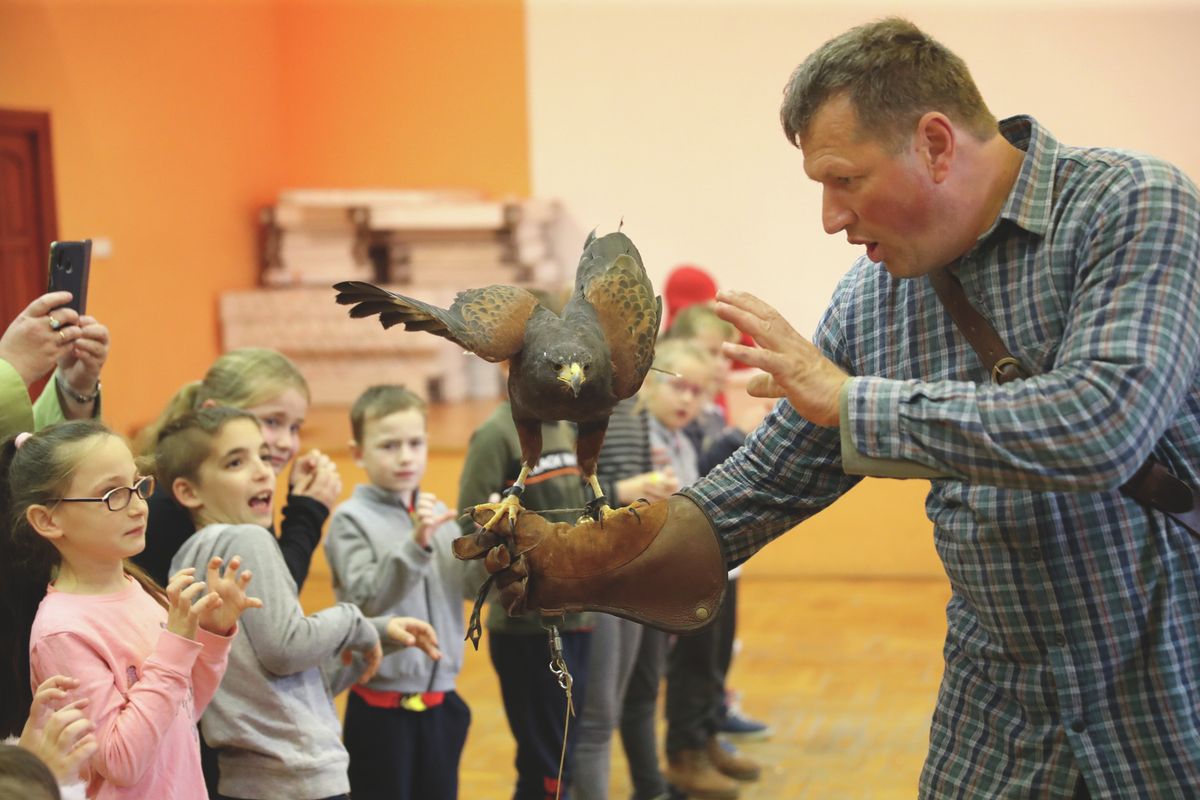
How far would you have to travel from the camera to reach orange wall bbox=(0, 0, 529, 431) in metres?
6.64

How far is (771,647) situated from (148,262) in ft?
14.0

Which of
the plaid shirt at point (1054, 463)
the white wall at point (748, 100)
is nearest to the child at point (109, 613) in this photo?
the plaid shirt at point (1054, 463)

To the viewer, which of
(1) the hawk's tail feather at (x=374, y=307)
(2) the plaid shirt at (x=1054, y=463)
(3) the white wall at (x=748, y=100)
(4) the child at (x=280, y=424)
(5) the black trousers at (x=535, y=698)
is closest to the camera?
(2) the plaid shirt at (x=1054, y=463)

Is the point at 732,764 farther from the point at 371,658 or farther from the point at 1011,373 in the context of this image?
the point at 1011,373

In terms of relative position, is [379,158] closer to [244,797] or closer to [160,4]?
[160,4]

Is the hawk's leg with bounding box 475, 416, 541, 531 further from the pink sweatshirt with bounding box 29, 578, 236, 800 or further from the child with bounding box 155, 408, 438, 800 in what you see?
the child with bounding box 155, 408, 438, 800

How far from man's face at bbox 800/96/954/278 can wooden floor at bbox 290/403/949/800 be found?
8.25ft

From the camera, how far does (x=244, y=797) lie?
221cm

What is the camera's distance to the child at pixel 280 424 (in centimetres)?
252

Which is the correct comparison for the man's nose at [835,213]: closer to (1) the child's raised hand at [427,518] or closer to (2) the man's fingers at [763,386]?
(2) the man's fingers at [763,386]

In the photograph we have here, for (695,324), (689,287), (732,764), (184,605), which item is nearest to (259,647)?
(184,605)

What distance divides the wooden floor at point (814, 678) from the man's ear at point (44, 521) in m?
2.06

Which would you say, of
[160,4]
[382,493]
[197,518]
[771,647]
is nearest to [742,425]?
[771,647]

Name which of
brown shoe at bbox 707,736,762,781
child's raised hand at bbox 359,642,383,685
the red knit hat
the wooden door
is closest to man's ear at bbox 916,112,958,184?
child's raised hand at bbox 359,642,383,685
